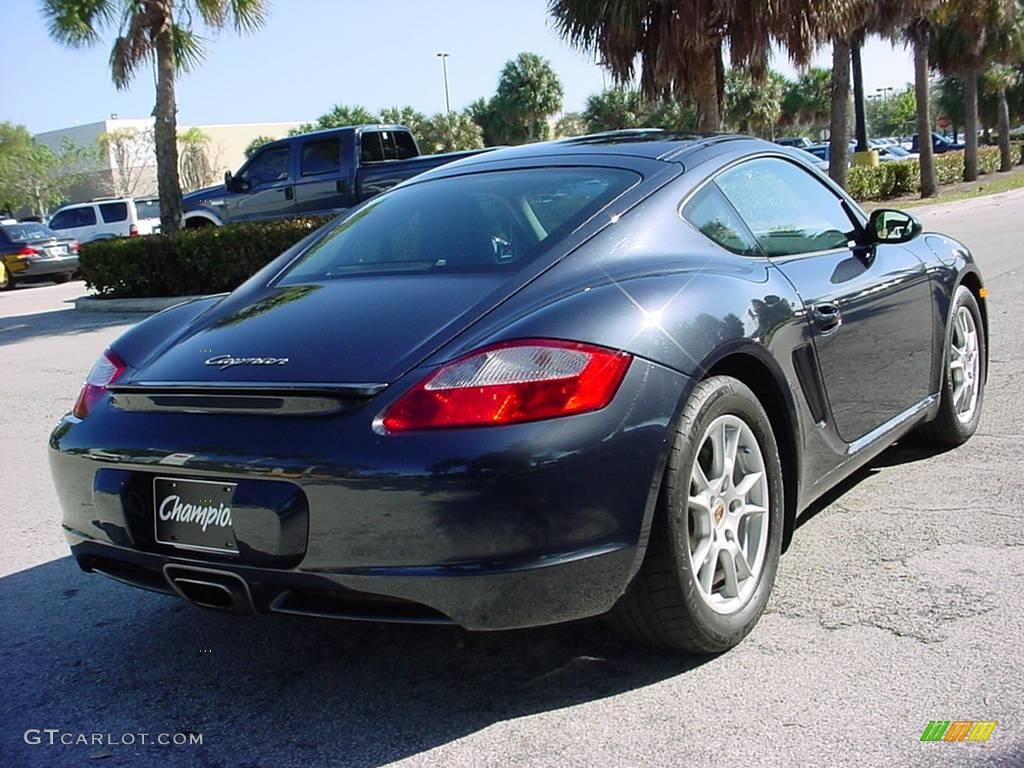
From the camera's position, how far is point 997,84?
43.4m

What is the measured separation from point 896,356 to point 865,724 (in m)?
1.91

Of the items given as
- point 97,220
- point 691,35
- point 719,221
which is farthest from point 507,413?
point 97,220

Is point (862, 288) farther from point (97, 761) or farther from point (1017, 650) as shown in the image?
point (97, 761)

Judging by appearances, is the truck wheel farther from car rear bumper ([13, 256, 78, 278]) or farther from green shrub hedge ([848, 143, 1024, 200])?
green shrub hedge ([848, 143, 1024, 200])

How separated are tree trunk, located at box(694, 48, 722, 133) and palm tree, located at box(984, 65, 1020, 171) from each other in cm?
2774

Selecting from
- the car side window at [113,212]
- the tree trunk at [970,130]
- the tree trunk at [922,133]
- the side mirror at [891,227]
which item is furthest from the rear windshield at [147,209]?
the side mirror at [891,227]

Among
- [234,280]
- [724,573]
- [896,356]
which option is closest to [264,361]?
[724,573]

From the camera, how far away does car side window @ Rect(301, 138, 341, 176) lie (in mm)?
16750

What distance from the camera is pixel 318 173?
16.9m

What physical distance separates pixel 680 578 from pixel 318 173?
15.0 metres

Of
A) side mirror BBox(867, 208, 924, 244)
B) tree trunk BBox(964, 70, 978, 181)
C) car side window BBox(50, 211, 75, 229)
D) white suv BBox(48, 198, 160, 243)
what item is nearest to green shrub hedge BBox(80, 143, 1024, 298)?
side mirror BBox(867, 208, 924, 244)

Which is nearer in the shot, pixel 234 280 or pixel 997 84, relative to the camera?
pixel 234 280

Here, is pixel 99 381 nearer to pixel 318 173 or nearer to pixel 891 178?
pixel 318 173

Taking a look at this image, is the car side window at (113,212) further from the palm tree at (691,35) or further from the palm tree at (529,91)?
the palm tree at (529,91)
